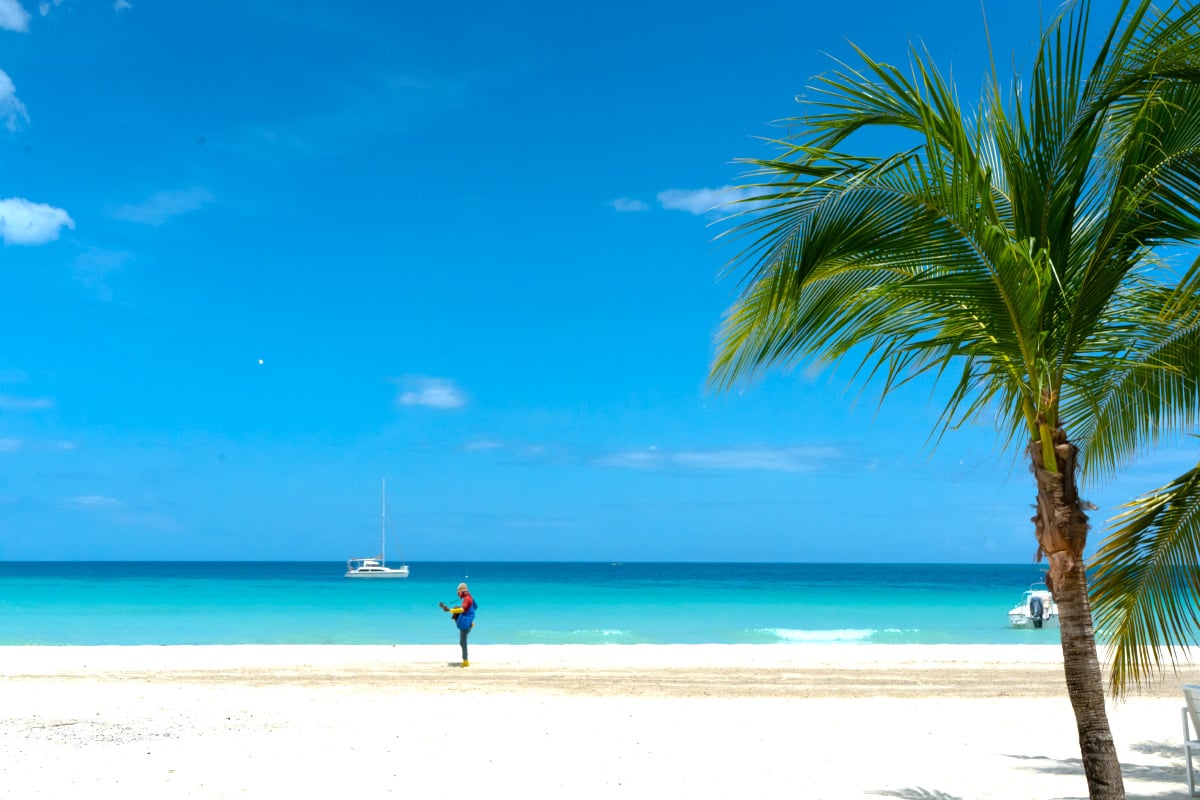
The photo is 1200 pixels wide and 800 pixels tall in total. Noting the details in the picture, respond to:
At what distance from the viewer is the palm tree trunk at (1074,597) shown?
15.5 feet

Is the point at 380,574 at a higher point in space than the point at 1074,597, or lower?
higher

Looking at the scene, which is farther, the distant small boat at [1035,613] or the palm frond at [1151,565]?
the distant small boat at [1035,613]

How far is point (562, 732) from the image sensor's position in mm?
9297

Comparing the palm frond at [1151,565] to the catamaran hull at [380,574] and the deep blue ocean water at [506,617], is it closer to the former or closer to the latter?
the deep blue ocean water at [506,617]

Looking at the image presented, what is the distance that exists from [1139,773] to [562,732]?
4820 mm

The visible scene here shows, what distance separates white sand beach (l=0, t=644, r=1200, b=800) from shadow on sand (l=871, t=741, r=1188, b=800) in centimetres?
3

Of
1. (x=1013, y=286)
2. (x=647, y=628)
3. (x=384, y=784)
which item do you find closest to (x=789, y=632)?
(x=647, y=628)

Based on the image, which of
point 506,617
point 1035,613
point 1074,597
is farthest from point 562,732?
point 506,617

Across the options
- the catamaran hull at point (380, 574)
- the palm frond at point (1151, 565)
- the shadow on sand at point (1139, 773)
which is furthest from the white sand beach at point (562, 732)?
the catamaran hull at point (380, 574)

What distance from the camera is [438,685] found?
44.5 feet

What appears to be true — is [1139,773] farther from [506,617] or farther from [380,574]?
[380,574]

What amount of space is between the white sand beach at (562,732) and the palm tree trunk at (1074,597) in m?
2.08

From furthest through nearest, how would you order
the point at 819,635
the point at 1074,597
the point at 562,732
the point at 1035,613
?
the point at 819,635 < the point at 1035,613 < the point at 562,732 < the point at 1074,597

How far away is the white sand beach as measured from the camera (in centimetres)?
714
